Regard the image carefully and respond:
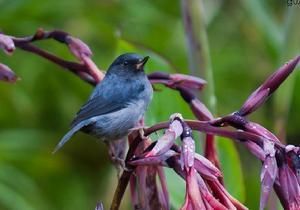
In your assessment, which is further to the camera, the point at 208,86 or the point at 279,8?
the point at 279,8

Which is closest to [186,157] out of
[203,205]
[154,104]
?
[203,205]

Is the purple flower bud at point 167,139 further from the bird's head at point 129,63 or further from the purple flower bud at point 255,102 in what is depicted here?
the bird's head at point 129,63

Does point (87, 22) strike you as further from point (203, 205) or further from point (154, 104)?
point (203, 205)

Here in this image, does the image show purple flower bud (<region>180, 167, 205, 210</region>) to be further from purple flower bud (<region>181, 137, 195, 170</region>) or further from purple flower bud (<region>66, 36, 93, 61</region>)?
purple flower bud (<region>66, 36, 93, 61</region>)

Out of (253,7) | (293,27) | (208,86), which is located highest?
(253,7)

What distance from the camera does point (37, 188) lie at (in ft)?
8.00

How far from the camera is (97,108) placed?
1.34m

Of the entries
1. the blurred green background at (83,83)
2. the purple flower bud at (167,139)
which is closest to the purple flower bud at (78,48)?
the purple flower bud at (167,139)

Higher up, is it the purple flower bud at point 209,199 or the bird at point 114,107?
the bird at point 114,107

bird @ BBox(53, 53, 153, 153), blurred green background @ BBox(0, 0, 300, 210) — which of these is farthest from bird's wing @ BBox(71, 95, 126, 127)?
blurred green background @ BBox(0, 0, 300, 210)

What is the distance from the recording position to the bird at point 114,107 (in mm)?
1310

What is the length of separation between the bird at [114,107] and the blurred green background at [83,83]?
2.90 feet

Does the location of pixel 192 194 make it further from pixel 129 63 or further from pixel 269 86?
pixel 129 63

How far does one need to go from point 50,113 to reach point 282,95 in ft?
3.21
